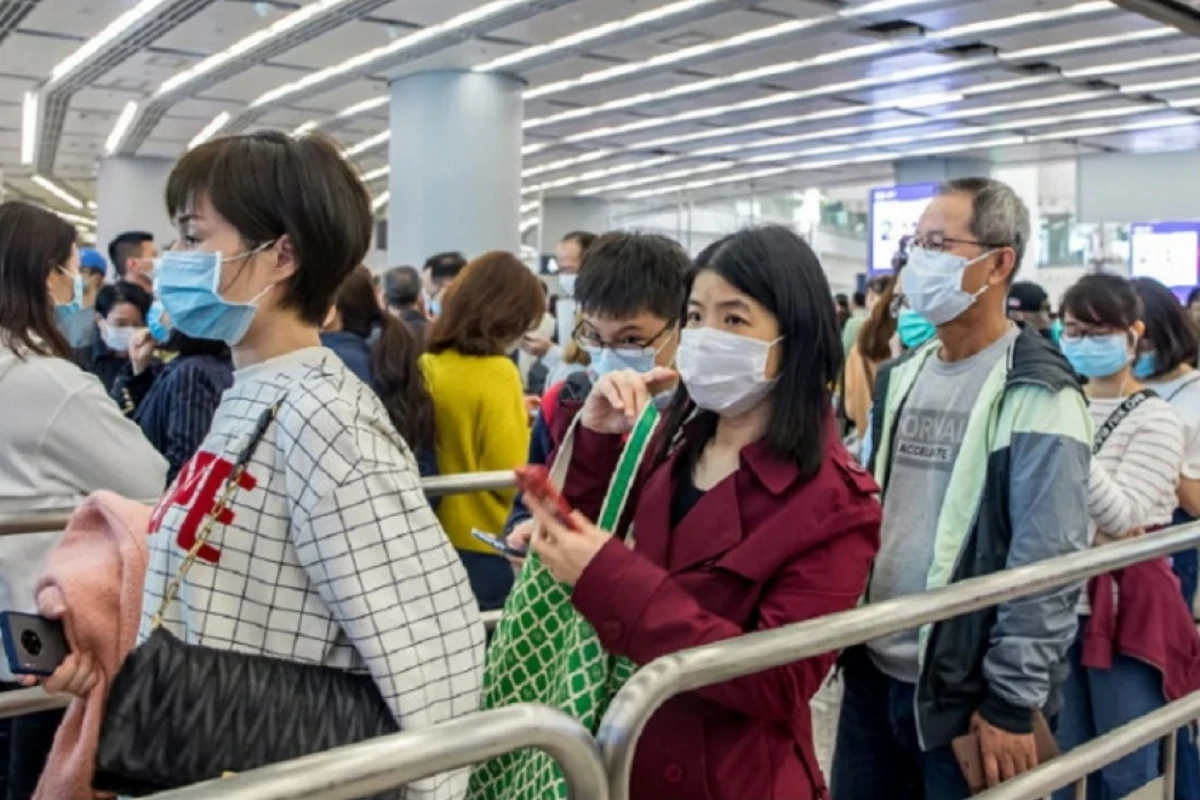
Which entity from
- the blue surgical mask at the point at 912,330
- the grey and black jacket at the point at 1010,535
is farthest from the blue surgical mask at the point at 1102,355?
the grey and black jacket at the point at 1010,535

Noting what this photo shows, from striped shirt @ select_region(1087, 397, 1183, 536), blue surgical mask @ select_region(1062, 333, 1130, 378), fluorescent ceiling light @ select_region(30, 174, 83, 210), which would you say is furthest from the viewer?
fluorescent ceiling light @ select_region(30, 174, 83, 210)

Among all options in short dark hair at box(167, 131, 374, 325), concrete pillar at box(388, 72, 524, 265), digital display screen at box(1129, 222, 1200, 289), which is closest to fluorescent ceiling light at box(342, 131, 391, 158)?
concrete pillar at box(388, 72, 524, 265)

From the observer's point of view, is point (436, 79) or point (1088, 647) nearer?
point (1088, 647)

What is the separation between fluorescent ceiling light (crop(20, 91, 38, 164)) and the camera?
1469cm

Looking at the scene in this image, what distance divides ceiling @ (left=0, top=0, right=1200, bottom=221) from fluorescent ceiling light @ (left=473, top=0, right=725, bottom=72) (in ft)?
0.10

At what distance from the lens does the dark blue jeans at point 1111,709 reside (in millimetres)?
3006

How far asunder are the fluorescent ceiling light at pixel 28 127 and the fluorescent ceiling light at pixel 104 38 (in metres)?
1.23

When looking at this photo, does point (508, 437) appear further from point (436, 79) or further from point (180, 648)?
point (436, 79)

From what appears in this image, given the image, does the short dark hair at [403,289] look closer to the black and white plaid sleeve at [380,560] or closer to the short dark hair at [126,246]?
the short dark hair at [126,246]

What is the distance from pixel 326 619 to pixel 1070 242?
894 inches

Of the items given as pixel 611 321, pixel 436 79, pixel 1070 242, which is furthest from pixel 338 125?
pixel 611 321

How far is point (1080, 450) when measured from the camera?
90.4 inches

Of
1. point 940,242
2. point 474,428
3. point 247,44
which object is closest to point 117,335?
point 474,428

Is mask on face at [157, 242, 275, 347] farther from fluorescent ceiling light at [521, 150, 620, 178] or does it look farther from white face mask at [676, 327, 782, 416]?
fluorescent ceiling light at [521, 150, 620, 178]
